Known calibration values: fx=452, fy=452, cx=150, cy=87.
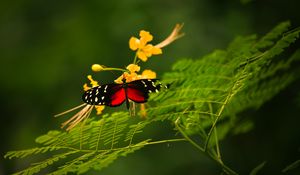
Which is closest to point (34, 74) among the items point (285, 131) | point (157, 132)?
point (157, 132)

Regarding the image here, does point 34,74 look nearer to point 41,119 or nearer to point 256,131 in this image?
point 41,119

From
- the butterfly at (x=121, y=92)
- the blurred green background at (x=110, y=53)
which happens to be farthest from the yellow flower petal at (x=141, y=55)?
the blurred green background at (x=110, y=53)

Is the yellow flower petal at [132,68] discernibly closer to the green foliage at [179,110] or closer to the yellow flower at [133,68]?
the yellow flower at [133,68]

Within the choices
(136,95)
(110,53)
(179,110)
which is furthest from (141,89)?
(110,53)

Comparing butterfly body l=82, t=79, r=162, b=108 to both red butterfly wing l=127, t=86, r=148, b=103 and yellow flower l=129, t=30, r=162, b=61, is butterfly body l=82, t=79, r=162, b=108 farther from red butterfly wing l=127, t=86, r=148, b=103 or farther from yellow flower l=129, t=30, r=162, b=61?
yellow flower l=129, t=30, r=162, b=61

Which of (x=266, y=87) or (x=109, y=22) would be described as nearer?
(x=266, y=87)

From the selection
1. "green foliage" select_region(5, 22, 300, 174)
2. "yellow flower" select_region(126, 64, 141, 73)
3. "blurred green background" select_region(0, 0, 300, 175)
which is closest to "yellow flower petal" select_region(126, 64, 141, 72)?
"yellow flower" select_region(126, 64, 141, 73)

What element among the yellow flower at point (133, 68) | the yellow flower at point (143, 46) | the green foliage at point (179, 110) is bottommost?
the green foliage at point (179, 110)
